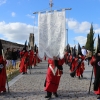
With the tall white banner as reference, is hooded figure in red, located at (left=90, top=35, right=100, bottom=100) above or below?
below

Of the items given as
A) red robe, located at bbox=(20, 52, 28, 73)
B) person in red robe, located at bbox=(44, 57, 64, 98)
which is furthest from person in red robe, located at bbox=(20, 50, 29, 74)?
person in red robe, located at bbox=(44, 57, 64, 98)

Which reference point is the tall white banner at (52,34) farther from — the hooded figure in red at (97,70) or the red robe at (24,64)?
the red robe at (24,64)

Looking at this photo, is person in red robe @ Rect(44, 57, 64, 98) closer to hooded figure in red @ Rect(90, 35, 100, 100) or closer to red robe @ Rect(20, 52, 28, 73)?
hooded figure in red @ Rect(90, 35, 100, 100)

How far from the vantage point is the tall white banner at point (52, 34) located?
8117 millimetres

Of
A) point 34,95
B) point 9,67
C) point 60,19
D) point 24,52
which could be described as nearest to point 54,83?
point 34,95

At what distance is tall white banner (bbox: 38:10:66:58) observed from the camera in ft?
26.6

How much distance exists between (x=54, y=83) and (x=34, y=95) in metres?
0.92

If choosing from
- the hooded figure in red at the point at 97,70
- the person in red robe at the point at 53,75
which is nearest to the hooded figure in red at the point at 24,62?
the person in red robe at the point at 53,75

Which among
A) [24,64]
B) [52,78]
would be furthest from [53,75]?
[24,64]

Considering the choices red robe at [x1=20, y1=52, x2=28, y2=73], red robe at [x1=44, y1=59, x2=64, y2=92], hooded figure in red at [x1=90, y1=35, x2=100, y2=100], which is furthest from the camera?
red robe at [x1=20, y1=52, x2=28, y2=73]

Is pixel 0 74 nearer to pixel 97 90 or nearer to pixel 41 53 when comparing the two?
pixel 41 53

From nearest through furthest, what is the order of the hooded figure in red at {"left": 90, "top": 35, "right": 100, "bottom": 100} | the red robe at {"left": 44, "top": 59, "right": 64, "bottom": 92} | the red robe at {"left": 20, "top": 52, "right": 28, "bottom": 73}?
the hooded figure in red at {"left": 90, "top": 35, "right": 100, "bottom": 100} < the red robe at {"left": 44, "top": 59, "right": 64, "bottom": 92} < the red robe at {"left": 20, "top": 52, "right": 28, "bottom": 73}

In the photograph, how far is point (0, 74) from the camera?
8891mm

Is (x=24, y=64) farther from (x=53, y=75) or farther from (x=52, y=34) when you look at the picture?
(x=52, y=34)
